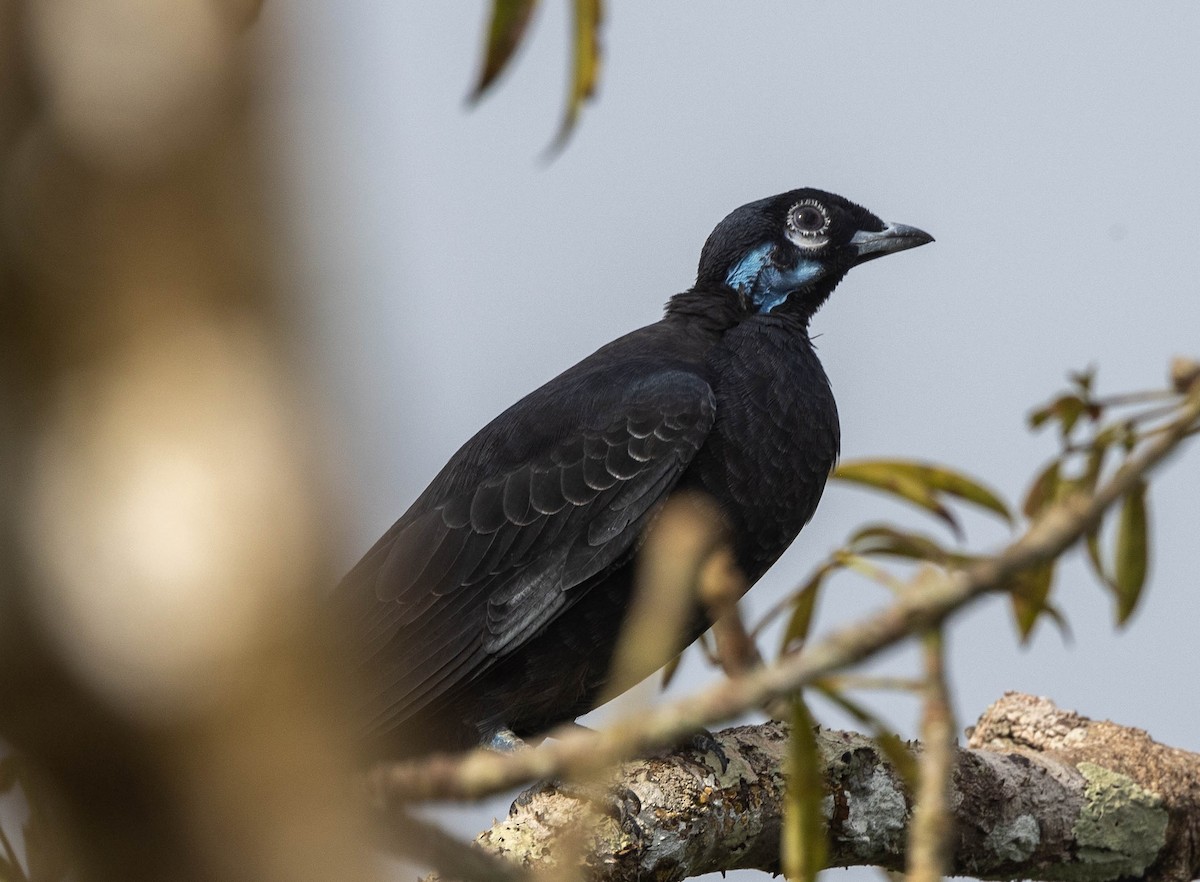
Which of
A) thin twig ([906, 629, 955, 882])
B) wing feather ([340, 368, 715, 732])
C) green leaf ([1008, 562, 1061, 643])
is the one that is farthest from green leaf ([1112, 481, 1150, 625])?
wing feather ([340, 368, 715, 732])

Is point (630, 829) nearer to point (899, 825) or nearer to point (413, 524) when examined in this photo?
point (899, 825)

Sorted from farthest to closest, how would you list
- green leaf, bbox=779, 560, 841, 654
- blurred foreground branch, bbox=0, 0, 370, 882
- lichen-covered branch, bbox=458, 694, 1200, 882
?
lichen-covered branch, bbox=458, 694, 1200, 882 → green leaf, bbox=779, 560, 841, 654 → blurred foreground branch, bbox=0, 0, 370, 882

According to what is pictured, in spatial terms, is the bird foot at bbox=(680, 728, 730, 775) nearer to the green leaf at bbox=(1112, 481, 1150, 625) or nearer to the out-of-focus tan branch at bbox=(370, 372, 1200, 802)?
the green leaf at bbox=(1112, 481, 1150, 625)

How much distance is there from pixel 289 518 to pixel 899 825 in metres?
2.68

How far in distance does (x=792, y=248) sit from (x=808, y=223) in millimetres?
127

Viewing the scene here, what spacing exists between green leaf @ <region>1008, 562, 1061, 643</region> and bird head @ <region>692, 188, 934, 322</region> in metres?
2.41

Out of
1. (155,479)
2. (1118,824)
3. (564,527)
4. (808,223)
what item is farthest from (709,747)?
(155,479)

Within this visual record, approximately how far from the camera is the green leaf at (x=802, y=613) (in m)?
Result: 1.82

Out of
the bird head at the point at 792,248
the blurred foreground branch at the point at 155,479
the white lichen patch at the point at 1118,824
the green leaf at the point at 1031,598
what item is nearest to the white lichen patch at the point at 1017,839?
the white lichen patch at the point at 1118,824

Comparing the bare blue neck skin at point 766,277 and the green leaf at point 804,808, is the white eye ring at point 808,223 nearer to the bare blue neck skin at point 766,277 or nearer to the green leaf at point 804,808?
the bare blue neck skin at point 766,277

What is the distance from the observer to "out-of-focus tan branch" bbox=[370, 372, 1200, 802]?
4.34ft

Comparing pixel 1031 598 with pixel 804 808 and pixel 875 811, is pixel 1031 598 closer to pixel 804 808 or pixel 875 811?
pixel 804 808

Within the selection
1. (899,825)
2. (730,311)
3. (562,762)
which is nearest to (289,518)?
(562,762)

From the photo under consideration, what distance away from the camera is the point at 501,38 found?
1.50 meters
